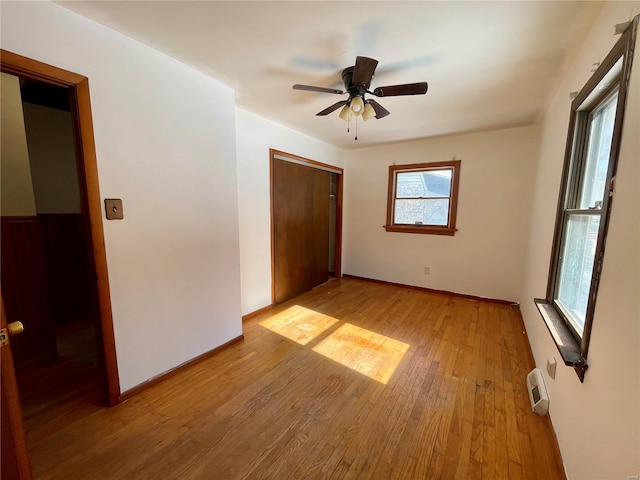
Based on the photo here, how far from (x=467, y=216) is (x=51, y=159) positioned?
5.09 m

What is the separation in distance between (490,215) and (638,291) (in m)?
2.93

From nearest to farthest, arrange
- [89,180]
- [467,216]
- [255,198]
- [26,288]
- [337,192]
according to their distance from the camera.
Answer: [89,180]
[26,288]
[255,198]
[467,216]
[337,192]

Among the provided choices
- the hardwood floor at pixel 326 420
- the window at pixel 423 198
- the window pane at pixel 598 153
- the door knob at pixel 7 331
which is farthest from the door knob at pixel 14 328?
the window at pixel 423 198

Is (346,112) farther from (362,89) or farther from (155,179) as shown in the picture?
(155,179)

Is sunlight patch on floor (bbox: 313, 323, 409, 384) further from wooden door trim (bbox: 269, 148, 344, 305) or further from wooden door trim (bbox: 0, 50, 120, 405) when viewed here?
wooden door trim (bbox: 0, 50, 120, 405)

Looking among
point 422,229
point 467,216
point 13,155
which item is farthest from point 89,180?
point 467,216

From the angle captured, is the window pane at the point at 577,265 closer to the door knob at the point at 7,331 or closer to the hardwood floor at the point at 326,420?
the hardwood floor at the point at 326,420

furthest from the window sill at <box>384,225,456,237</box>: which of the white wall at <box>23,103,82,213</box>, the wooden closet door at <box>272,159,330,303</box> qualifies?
the white wall at <box>23,103,82,213</box>

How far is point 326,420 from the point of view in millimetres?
1579

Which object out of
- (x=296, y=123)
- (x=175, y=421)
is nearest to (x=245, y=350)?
(x=175, y=421)

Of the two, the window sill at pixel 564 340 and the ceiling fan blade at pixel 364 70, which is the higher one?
the ceiling fan blade at pixel 364 70

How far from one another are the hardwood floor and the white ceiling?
7.45ft

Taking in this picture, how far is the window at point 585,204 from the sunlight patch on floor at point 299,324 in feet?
6.14

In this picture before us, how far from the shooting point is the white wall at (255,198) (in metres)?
2.77
